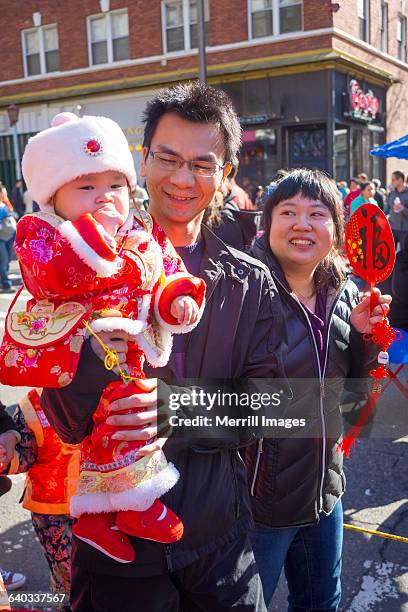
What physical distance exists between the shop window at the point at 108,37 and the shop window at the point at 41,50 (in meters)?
1.73

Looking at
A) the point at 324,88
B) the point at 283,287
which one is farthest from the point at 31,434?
the point at 324,88

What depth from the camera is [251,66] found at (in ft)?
58.1

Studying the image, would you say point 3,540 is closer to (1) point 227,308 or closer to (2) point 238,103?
(1) point 227,308

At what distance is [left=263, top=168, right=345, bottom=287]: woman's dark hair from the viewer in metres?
2.25

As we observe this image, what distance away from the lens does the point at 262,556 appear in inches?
78.7

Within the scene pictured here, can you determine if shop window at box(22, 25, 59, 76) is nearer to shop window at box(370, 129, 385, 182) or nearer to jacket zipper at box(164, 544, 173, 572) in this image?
shop window at box(370, 129, 385, 182)

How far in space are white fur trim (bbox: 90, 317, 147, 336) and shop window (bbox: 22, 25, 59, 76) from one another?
75.0ft

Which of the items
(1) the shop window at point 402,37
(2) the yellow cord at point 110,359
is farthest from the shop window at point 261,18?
(2) the yellow cord at point 110,359

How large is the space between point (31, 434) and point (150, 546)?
0.86 m

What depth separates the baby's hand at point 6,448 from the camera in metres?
1.78

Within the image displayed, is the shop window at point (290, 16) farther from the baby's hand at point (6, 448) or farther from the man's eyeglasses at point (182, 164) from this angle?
the baby's hand at point (6, 448)

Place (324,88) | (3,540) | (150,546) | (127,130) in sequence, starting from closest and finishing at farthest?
(150,546)
(3,540)
(324,88)
(127,130)

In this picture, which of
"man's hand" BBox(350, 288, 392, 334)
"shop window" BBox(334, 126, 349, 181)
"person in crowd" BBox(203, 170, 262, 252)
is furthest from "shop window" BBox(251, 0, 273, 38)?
"man's hand" BBox(350, 288, 392, 334)

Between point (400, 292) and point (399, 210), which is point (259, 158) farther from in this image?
point (400, 292)
